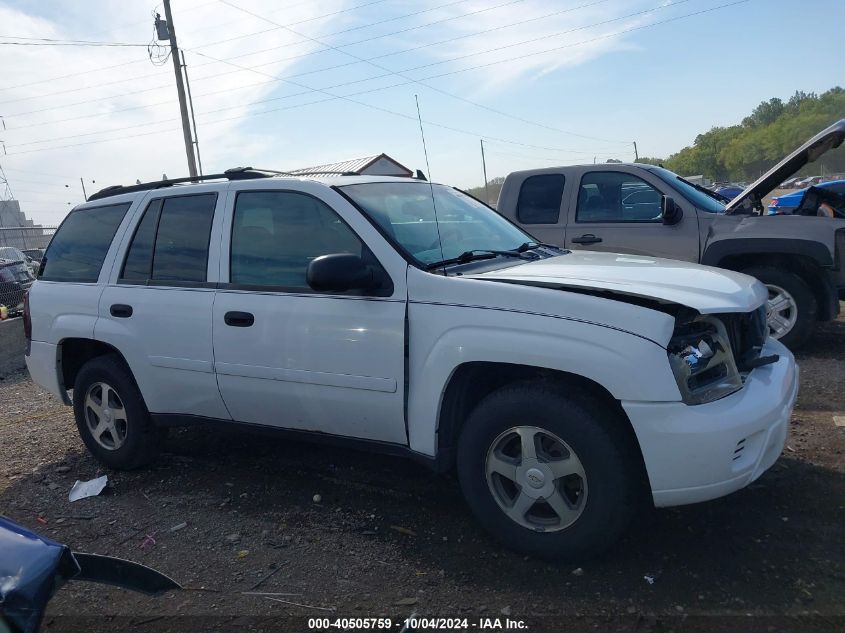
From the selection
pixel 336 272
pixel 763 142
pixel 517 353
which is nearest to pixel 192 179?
pixel 336 272

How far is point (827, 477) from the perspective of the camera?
3826mm

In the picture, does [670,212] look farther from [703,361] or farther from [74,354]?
[74,354]

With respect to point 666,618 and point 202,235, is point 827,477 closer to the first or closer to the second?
point 666,618

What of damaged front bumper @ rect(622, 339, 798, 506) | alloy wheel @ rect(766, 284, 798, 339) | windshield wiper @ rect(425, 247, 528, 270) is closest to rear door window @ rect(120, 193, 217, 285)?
windshield wiper @ rect(425, 247, 528, 270)

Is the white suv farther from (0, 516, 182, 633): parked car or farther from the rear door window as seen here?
(0, 516, 182, 633): parked car

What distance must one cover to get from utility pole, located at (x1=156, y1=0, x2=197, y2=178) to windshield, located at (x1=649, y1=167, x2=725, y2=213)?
17.3 metres

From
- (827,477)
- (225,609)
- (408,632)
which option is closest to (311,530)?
(225,609)

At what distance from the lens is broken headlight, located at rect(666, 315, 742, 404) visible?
2857 millimetres

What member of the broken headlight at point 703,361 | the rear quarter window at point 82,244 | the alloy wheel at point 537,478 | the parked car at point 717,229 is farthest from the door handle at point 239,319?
the parked car at point 717,229

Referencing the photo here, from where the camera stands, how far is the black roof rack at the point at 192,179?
4.35 metres

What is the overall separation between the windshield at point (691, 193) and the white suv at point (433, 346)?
119 inches

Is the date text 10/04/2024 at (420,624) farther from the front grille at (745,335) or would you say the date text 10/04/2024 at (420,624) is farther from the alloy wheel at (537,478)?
the front grille at (745,335)

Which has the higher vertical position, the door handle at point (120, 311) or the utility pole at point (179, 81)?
the utility pole at point (179, 81)

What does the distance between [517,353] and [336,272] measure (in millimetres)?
925
